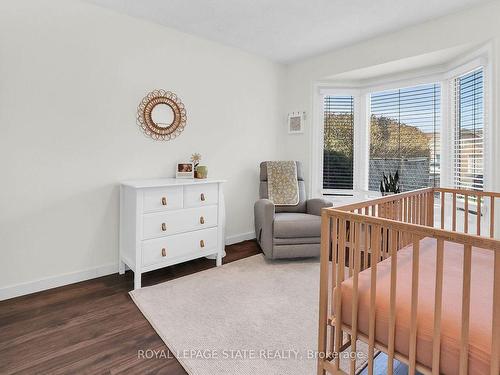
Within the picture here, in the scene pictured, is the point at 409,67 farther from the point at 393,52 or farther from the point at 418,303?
the point at 418,303

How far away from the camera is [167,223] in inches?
102

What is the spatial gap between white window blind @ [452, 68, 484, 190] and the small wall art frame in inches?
65.4

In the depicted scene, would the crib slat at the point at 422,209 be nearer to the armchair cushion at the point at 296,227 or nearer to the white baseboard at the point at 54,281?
the armchair cushion at the point at 296,227

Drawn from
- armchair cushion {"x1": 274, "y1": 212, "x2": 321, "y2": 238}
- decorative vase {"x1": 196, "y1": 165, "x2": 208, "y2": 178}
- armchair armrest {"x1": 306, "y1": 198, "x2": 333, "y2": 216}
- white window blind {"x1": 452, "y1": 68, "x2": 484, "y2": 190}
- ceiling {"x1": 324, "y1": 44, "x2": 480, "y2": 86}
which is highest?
ceiling {"x1": 324, "y1": 44, "x2": 480, "y2": 86}

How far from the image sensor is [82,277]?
2.59 metres

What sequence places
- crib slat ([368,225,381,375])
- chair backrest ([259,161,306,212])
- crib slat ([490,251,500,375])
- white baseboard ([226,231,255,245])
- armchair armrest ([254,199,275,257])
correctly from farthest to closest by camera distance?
white baseboard ([226,231,255,245]), chair backrest ([259,161,306,212]), armchair armrest ([254,199,275,257]), crib slat ([368,225,381,375]), crib slat ([490,251,500,375])

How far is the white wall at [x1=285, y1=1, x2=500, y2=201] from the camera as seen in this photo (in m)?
2.49

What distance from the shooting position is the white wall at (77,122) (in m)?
2.24

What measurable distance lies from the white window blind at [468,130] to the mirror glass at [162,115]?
293 centimetres

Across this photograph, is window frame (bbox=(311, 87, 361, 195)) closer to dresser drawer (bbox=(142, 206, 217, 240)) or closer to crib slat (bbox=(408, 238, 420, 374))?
dresser drawer (bbox=(142, 206, 217, 240))

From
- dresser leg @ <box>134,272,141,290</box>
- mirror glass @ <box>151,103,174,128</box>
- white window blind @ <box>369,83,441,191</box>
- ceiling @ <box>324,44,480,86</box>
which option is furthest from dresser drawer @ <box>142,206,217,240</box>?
ceiling @ <box>324,44,480,86</box>

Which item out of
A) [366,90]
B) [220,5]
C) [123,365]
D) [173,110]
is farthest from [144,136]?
[366,90]

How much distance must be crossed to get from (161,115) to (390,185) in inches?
102

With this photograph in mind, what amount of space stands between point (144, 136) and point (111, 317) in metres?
1.63
